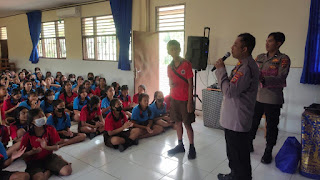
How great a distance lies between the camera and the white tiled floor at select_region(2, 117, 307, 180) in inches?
101

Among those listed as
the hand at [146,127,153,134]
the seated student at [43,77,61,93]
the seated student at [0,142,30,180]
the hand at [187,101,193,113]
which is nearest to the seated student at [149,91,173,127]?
the hand at [146,127,153,134]

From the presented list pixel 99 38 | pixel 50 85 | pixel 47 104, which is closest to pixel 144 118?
pixel 47 104

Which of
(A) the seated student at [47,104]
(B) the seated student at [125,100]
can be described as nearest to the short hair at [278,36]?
(B) the seated student at [125,100]

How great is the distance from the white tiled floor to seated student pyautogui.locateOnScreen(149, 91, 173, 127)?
0.41 metres

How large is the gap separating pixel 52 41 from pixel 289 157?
318 inches

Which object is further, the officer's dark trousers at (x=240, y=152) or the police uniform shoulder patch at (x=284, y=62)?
the police uniform shoulder patch at (x=284, y=62)

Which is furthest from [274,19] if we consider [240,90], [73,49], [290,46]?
[73,49]

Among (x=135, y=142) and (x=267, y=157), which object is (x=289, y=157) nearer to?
(x=267, y=157)

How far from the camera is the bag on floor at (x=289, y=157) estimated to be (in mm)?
2584

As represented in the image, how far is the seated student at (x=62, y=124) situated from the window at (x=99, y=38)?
3.51 meters

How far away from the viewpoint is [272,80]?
2527mm

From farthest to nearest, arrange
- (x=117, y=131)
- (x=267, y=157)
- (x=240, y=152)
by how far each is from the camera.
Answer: (x=117, y=131)
(x=267, y=157)
(x=240, y=152)

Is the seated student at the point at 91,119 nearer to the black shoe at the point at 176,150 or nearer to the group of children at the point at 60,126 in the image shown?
the group of children at the point at 60,126

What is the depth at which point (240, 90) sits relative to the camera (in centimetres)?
176
